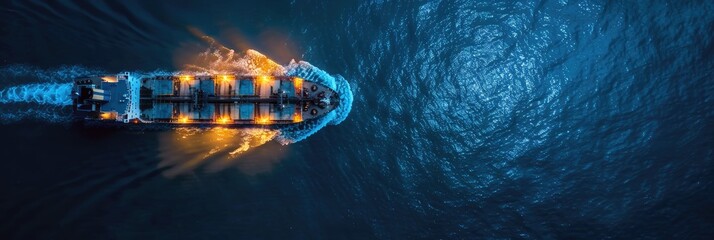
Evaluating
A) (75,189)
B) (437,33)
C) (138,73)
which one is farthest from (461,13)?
(75,189)

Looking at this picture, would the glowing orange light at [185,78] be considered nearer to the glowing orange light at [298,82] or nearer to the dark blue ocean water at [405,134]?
the dark blue ocean water at [405,134]

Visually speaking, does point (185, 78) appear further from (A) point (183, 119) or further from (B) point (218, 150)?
(B) point (218, 150)

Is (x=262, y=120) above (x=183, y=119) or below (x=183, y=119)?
below

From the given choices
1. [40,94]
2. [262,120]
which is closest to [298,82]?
[262,120]

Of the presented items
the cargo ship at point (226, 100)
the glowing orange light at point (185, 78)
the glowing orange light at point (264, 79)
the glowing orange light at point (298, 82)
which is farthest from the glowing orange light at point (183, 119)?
the glowing orange light at point (298, 82)

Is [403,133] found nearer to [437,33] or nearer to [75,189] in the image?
[437,33]

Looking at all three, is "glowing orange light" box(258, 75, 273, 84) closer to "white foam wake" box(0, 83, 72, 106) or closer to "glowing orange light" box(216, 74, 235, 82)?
"glowing orange light" box(216, 74, 235, 82)
